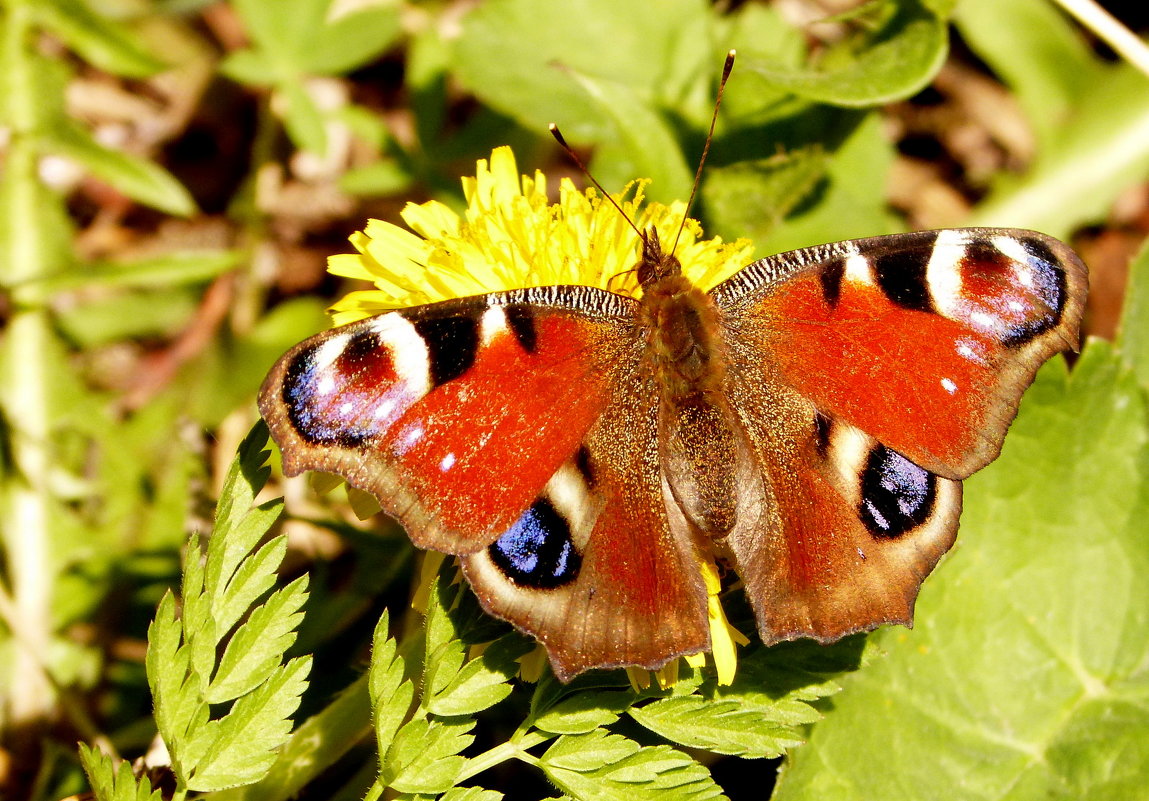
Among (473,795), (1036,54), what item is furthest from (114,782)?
(1036,54)

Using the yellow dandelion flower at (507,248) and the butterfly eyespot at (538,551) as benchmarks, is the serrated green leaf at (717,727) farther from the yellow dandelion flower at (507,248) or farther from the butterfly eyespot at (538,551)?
the yellow dandelion flower at (507,248)

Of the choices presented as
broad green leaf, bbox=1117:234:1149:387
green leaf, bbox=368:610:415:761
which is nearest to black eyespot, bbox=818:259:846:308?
green leaf, bbox=368:610:415:761

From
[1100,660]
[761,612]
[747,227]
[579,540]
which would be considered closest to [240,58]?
[747,227]

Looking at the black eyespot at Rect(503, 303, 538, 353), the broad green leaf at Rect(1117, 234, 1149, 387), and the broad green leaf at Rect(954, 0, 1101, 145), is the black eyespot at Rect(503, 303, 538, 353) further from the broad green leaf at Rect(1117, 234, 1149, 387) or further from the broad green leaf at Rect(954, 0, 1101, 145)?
the broad green leaf at Rect(954, 0, 1101, 145)

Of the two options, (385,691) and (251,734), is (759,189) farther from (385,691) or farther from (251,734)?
(251,734)

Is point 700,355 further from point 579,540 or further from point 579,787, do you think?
point 579,787

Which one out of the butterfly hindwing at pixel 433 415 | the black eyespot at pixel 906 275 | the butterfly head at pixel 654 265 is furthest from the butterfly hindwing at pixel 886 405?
the butterfly hindwing at pixel 433 415
